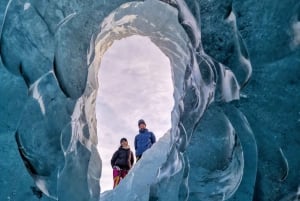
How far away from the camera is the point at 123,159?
5102 mm

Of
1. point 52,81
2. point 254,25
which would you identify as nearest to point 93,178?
point 52,81

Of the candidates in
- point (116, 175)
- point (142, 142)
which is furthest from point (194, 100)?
point (116, 175)

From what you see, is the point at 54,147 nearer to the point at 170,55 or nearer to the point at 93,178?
the point at 93,178

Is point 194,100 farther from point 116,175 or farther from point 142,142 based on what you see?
point 116,175

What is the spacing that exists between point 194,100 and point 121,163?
2.62 meters

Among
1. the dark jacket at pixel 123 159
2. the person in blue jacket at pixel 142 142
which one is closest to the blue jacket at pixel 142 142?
the person in blue jacket at pixel 142 142

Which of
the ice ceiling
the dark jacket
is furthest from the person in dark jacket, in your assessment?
the ice ceiling

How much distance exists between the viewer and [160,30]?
3557 mm

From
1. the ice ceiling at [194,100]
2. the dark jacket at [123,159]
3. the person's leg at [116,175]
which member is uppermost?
the ice ceiling at [194,100]

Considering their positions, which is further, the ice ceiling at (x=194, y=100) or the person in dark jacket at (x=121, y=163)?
the person in dark jacket at (x=121, y=163)

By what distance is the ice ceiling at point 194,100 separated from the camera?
7.97 ft

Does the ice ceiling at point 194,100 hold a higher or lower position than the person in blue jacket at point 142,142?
higher

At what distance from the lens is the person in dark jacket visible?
5.05 metres

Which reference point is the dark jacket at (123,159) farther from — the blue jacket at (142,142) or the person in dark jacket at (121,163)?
the blue jacket at (142,142)
